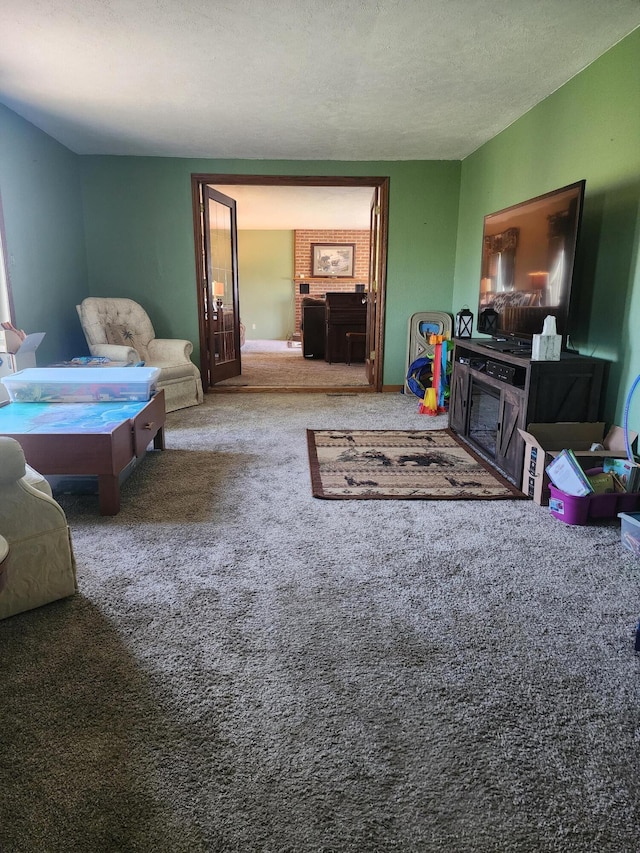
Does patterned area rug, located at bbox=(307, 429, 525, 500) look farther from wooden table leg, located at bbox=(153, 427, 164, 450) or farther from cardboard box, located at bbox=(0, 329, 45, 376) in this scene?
cardboard box, located at bbox=(0, 329, 45, 376)

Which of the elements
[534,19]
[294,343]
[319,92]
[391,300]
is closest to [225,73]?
[319,92]

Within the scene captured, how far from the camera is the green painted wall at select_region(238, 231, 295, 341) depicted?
Result: 10812 millimetres

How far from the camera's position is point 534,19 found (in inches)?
101

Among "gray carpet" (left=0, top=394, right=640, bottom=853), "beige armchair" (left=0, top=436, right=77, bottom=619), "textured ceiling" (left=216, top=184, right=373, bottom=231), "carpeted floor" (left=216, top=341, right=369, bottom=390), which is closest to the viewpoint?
"gray carpet" (left=0, top=394, right=640, bottom=853)

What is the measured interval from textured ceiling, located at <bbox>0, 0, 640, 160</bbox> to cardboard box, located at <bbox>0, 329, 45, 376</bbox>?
157 cm

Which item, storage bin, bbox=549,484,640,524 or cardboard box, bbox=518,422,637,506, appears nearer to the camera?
storage bin, bbox=549,484,640,524

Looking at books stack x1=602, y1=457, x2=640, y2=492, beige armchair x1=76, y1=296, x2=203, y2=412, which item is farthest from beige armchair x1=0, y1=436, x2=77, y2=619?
beige armchair x1=76, y1=296, x2=203, y2=412

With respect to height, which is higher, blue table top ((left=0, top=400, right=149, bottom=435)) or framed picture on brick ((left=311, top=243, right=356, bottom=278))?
framed picture on brick ((left=311, top=243, right=356, bottom=278))

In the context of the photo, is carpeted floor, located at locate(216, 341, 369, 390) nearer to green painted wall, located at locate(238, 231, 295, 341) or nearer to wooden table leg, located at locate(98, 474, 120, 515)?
green painted wall, located at locate(238, 231, 295, 341)

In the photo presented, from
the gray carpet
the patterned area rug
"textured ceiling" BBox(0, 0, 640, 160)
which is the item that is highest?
"textured ceiling" BBox(0, 0, 640, 160)

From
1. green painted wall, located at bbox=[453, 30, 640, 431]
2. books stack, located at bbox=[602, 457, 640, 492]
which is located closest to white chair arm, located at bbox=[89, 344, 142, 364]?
green painted wall, located at bbox=[453, 30, 640, 431]

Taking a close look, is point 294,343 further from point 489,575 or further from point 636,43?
point 489,575

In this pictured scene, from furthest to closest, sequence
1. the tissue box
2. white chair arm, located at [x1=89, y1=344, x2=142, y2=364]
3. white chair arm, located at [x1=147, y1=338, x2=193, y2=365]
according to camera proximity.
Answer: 1. white chair arm, located at [x1=147, y1=338, x2=193, y2=365]
2. white chair arm, located at [x1=89, y1=344, x2=142, y2=364]
3. the tissue box

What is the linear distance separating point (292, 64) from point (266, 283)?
26.2ft
